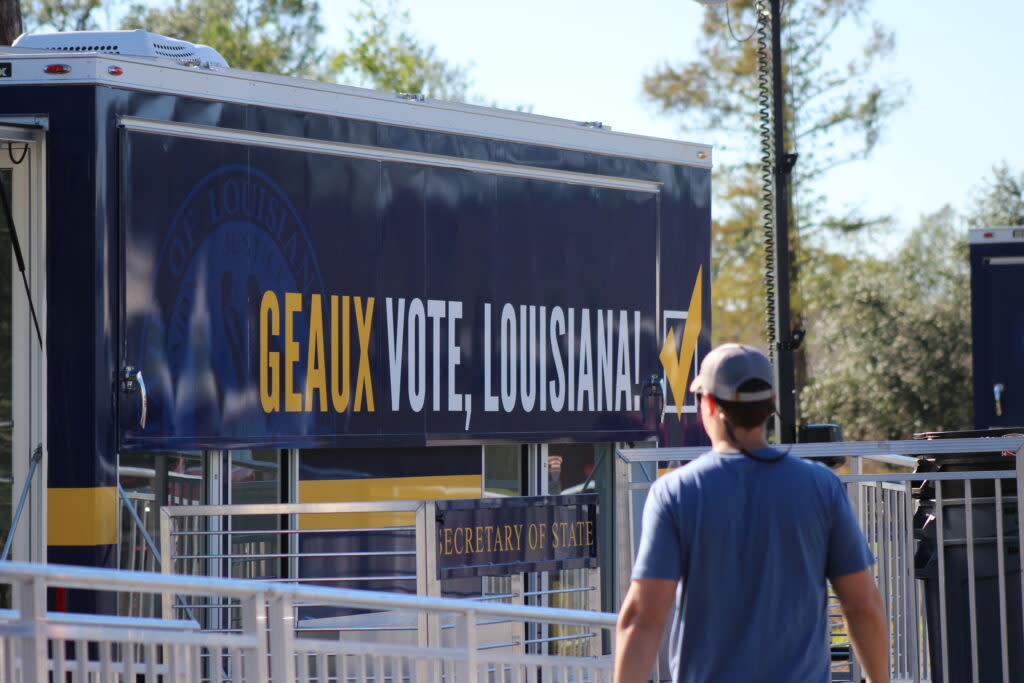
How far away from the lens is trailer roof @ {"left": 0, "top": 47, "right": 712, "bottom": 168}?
6828 mm

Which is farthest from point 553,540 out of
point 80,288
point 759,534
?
point 759,534

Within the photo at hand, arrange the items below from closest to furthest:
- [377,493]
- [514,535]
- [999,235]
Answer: [377,493] → [514,535] → [999,235]

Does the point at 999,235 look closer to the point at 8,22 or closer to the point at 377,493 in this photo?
the point at 377,493

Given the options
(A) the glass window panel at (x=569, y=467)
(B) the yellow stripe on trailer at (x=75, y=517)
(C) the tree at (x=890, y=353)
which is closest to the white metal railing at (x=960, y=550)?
(A) the glass window panel at (x=569, y=467)

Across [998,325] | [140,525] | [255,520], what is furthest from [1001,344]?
[140,525]

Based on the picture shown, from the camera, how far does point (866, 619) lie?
12.4 feet

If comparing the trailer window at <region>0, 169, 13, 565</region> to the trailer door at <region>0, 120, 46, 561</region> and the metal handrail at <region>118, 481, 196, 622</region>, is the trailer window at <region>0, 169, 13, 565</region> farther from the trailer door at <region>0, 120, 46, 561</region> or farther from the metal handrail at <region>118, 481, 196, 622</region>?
the metal handrail at <region>118, 481, 196, 622</region>

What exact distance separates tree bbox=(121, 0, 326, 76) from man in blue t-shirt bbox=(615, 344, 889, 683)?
98.7 ft

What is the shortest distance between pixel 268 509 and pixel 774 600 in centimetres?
387

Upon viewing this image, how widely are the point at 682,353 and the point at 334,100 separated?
2.89 m

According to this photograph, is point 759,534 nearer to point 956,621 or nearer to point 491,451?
point 956,621

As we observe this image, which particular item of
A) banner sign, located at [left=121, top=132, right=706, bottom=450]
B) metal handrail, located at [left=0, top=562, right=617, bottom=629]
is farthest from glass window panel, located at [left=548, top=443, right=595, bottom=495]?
metal handrail, located at [left=0, top=562, right=617, bottom=629]

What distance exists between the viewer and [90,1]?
101 feet

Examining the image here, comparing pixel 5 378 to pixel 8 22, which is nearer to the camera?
pixel 5 378
